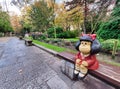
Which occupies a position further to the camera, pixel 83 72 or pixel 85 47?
pixel 83 72

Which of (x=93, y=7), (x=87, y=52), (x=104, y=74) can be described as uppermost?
(x=93, y=7)

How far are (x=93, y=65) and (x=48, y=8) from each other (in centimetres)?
1393

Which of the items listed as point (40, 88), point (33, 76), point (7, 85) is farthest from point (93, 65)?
point (7, 85)

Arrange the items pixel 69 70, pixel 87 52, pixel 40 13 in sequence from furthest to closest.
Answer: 1. pixel 40 13
2. pixel 69 70
3. pixel 87 52

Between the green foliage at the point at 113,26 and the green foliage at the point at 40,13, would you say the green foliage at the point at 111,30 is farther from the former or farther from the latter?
the green foliage at the point at 40,13

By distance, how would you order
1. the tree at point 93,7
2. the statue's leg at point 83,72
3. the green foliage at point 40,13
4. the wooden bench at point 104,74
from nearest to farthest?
the wooden bench at point 104,74
the statue's leg at point 83,72
the tree at point 93,7
the green foliage at point 40,13

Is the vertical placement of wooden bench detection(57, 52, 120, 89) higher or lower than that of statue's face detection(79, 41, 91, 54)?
lower

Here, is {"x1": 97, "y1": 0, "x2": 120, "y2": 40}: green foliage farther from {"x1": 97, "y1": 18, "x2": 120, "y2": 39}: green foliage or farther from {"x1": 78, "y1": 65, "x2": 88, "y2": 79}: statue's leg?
{"x1": 78, "y1": 65, "x2": 88, "y2": 79}: statue's leg

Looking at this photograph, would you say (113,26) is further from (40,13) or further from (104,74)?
(40,13)

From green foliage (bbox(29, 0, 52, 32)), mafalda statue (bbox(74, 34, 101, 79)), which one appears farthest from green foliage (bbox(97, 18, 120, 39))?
green foliage (bbox(29, 0, 52, 32))

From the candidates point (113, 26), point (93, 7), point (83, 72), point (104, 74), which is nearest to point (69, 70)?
point (83, 72)

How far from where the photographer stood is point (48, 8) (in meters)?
15.1

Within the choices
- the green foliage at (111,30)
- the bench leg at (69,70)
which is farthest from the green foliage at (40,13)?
the bench leg at (69,70)

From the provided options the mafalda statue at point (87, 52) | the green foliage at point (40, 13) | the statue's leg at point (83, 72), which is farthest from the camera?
the green foliage at point (40, 13)
